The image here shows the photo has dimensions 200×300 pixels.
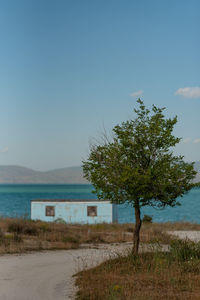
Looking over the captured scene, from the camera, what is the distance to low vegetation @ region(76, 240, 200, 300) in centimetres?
826

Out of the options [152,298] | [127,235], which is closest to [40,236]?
[127,235]

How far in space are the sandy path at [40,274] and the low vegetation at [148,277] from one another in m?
Answer: 0.51

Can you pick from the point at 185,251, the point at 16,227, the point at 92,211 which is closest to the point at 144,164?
the point at 185,251

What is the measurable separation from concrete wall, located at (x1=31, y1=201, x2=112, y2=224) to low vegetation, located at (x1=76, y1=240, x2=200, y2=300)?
21.3 m

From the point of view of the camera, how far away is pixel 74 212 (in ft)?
112

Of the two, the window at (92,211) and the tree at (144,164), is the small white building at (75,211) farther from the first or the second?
the tree at (144,164)

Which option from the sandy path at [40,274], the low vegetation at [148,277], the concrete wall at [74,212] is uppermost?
the concrete wall at [74,212]

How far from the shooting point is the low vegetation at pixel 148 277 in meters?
8.26

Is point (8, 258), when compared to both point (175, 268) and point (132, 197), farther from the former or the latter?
point (175, 268)

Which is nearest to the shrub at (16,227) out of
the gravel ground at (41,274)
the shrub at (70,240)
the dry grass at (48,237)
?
the dry grass at (48,237)

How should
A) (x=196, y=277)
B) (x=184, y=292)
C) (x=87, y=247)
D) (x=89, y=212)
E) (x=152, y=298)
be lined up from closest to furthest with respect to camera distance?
1. (x=152, y=298)
2. (x=184, y=292)
3. (x=196, y=277)
4. (x=87, y=247)
5. (x=89, y=212)

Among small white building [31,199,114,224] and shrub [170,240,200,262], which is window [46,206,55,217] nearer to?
small white building [31,199,114,224]

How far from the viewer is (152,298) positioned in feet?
25.7

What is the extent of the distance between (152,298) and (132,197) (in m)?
4.26
